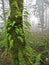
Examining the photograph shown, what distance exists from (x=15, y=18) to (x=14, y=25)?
25cm

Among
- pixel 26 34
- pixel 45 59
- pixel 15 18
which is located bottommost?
pixel 45 59

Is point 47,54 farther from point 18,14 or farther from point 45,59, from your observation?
point 18,14

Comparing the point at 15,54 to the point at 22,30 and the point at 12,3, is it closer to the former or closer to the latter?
the point at 22,30

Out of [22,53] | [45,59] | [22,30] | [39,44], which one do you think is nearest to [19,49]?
[22,53]

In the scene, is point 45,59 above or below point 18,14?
below

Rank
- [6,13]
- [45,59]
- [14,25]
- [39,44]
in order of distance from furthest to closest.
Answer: [39,44] < [45,59] < [6,13] < [14,25]

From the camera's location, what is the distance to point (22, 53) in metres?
6.23

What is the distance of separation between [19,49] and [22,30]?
64 cm

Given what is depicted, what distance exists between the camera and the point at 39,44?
406 inches

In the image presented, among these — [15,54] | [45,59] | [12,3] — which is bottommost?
[45,59]

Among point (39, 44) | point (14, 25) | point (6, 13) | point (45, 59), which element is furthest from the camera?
point (39, 44)

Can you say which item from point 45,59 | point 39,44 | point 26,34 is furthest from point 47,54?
point 26,34

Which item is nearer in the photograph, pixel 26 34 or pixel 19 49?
pixel 19 49

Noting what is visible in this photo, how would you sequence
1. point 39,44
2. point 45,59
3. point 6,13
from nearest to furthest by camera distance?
point 6,13, point 45,59, point 39,44
